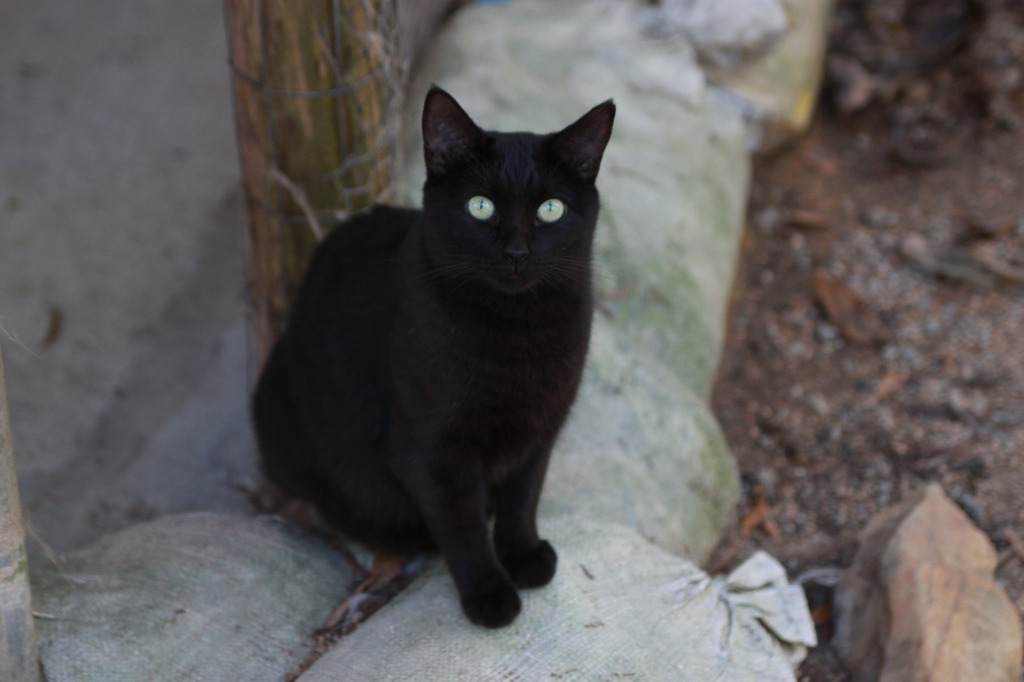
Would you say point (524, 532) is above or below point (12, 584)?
below

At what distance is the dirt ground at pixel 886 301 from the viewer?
2.47 meters

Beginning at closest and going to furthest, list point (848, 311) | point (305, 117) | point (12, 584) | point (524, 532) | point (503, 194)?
point (12, 584), point (503, 194), point (524, 532), point (305, 117), point (848, 311)

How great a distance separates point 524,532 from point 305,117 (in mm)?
1007

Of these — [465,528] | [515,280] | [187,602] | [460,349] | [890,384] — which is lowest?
[890,384]

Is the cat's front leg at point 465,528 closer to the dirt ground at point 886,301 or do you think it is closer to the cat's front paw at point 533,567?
the cat's front paw at point 533,567

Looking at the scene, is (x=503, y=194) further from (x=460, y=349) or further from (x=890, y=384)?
(x=890, y=384)

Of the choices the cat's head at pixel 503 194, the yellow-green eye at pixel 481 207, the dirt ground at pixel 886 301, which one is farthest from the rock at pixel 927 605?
the yellow-green eye at pixel 481 207

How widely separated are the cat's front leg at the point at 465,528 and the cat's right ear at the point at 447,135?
0.50 m

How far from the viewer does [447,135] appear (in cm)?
151

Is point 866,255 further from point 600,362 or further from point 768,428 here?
point 600,362

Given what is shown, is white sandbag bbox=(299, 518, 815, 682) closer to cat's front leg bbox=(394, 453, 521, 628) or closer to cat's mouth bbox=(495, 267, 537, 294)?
cat's front leg bbox=(394, 453, 521, 628)

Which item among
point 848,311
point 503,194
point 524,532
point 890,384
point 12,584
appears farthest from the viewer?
point 848,311

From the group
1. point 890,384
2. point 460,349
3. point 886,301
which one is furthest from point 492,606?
point 886,301

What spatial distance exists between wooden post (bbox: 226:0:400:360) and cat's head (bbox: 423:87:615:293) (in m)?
0.57
